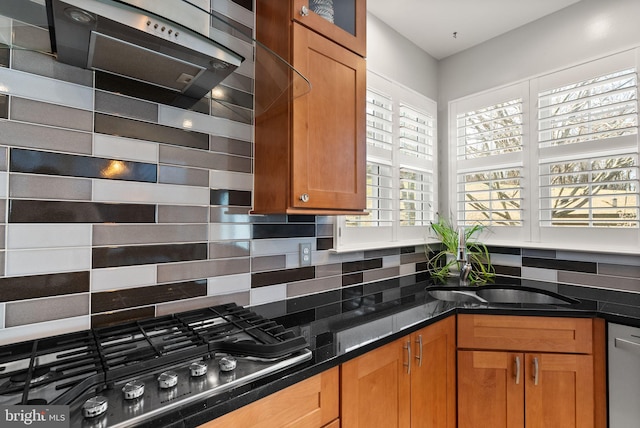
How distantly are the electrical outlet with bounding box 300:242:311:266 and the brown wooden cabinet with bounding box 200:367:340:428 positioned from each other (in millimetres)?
718

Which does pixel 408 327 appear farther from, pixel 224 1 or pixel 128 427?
pixel 224 1

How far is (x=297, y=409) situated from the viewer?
39.5 inches

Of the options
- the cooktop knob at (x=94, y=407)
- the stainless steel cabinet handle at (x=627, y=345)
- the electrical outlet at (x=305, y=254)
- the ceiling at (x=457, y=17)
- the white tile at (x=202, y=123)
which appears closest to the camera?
the cooktop knob at (x=94, y=407)

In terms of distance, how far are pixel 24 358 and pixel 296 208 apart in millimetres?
962

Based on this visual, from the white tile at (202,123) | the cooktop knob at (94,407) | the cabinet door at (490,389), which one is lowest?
the cabinet door at (490,389)

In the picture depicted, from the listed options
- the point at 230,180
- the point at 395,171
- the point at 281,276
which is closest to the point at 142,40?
the point at 230,180

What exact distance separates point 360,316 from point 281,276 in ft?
1.43

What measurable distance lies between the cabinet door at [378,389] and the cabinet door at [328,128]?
0.64 metres

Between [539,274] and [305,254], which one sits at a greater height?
[305,254]

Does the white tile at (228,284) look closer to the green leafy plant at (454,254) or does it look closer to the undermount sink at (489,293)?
the undermount sink at (489,293)

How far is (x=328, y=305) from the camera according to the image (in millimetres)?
1744

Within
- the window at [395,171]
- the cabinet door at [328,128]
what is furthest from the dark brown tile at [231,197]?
the window at [395,171]

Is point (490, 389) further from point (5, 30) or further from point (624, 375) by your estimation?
point (5, 30)

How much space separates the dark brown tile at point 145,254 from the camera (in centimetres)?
118
